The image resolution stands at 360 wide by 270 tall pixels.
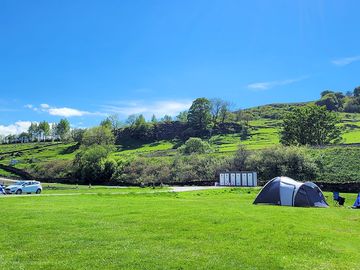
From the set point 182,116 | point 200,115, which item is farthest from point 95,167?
point 182,116

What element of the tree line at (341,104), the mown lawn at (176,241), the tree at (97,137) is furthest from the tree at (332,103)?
the mown lawn at (176,241)

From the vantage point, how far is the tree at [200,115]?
15275 cm

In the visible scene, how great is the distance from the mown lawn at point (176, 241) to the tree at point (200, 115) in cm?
13359

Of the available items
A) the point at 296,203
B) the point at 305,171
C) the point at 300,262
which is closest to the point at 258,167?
the point at 305,171

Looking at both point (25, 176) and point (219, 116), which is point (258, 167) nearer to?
point (25, 176)

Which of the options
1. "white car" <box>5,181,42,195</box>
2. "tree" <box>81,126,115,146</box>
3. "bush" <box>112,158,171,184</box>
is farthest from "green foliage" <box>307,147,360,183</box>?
"tree" <box>81,126,115,146</box>

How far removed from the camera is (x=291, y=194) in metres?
27.3

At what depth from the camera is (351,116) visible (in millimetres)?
164250

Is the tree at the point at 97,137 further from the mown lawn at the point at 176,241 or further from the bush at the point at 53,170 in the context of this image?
the mown lawn at the point at 176,241

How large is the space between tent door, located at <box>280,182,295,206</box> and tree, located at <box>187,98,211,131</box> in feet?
407

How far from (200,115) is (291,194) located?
127m

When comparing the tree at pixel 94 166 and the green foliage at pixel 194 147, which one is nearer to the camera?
the tree at pixel 94 166

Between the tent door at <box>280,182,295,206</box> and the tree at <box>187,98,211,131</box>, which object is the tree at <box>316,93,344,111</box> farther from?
the tent door at <box>280,182,295,206</box>

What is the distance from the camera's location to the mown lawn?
33.2 feet
